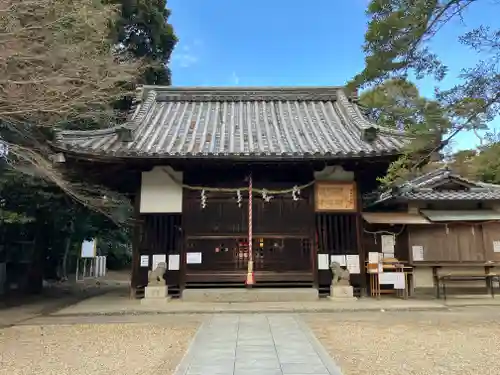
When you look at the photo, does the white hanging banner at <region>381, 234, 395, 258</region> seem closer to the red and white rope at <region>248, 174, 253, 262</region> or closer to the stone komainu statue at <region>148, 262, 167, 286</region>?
the red and white rope at <region>248, 174, 253, 262</region>

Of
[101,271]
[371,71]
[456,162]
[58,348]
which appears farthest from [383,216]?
[101,271]

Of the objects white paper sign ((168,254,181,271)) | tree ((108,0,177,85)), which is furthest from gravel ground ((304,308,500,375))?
tree ((108,0,177,85))

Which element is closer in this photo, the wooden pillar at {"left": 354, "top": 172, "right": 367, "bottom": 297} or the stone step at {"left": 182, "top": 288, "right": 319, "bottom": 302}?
the stone step at {"left": 182, "top": 288, "right": 319, "bottom": 302}

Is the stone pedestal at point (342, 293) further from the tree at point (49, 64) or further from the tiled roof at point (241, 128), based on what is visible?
the tree at point (49, 64)

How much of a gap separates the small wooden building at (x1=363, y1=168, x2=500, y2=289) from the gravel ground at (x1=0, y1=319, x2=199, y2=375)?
280 inches

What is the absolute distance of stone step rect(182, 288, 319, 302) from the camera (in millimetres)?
10305

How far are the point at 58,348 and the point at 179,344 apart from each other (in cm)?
182

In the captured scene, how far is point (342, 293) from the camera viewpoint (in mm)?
10305

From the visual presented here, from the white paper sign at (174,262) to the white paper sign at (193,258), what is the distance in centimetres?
27

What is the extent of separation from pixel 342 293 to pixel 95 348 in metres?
6.32

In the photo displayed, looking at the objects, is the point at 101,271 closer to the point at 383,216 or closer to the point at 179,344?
the point at 383,216

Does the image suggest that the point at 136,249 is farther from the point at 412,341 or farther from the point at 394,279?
the point at 412,341

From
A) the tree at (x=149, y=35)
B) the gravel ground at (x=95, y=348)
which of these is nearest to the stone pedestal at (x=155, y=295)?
the gravel ground at (x=95, y=348)

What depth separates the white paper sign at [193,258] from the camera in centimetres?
1063
